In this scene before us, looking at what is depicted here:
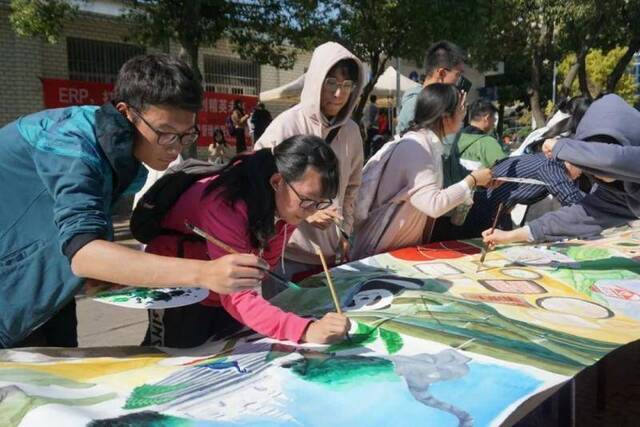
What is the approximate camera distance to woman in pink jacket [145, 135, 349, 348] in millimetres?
1452

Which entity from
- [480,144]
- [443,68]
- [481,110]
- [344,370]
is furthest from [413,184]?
[481,110]

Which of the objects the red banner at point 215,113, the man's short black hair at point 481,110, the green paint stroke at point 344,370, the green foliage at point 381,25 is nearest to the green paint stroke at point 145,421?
the green paint stroke at point 344,370

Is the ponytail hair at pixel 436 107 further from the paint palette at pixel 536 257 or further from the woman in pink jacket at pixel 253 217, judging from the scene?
the woman in pink jacket at pixel 253 217

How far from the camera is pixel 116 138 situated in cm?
130

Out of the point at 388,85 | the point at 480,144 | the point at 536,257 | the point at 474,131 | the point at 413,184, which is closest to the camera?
the point at 413,184

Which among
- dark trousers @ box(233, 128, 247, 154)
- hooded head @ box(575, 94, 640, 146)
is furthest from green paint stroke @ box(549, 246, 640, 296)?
dark trousers @ box(233, 128, 247, 154)

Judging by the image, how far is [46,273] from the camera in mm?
1314

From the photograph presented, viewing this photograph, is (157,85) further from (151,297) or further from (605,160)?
(605,160)

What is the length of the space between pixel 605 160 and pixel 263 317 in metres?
1.22

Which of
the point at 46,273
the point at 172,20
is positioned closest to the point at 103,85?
the point at 172,20

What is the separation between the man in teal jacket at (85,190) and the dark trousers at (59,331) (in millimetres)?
161

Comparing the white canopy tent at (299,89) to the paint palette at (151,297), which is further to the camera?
the white canopy tent at (299,89)

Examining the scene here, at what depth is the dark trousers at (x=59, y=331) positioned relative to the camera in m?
1.58

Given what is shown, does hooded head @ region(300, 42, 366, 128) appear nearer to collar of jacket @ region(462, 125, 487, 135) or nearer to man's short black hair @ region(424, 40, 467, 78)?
man's short black hair @ region(424, 40, 467, 78)
